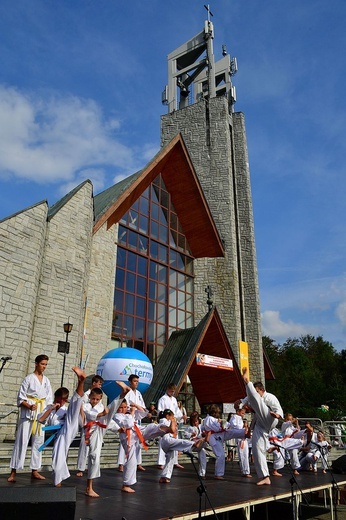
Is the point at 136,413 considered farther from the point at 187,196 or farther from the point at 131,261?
the point at 187,196

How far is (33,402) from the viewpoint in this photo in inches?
250

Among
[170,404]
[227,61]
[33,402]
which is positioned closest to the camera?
[33,402]

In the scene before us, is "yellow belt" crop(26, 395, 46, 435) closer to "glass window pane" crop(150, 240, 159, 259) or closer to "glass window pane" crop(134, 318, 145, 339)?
"glass window pane" crop(134, 318, 145, 339)

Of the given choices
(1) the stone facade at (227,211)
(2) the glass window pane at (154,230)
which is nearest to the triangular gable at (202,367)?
(1) the stone facade at (227,211)

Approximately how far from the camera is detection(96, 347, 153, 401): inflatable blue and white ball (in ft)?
42.3

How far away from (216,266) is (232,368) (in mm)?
7117

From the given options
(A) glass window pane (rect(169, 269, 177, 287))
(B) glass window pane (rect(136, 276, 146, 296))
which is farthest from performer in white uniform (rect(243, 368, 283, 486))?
(A) glass window pane (rect(169, 269, 177, 287))

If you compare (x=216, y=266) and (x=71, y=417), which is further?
(x=216, y=266)

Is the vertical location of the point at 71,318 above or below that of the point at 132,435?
above

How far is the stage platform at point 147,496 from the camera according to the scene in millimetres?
2998

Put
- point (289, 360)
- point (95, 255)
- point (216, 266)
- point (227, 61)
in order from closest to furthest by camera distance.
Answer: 1. point (95, 255)
2. point (216, 266)
3. point (227, 61)
4. point (289, 360)

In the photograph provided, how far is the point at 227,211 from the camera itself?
25.1 m

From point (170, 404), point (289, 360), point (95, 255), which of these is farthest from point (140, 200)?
point (289, 360)

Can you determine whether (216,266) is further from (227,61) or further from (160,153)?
(227,61)
